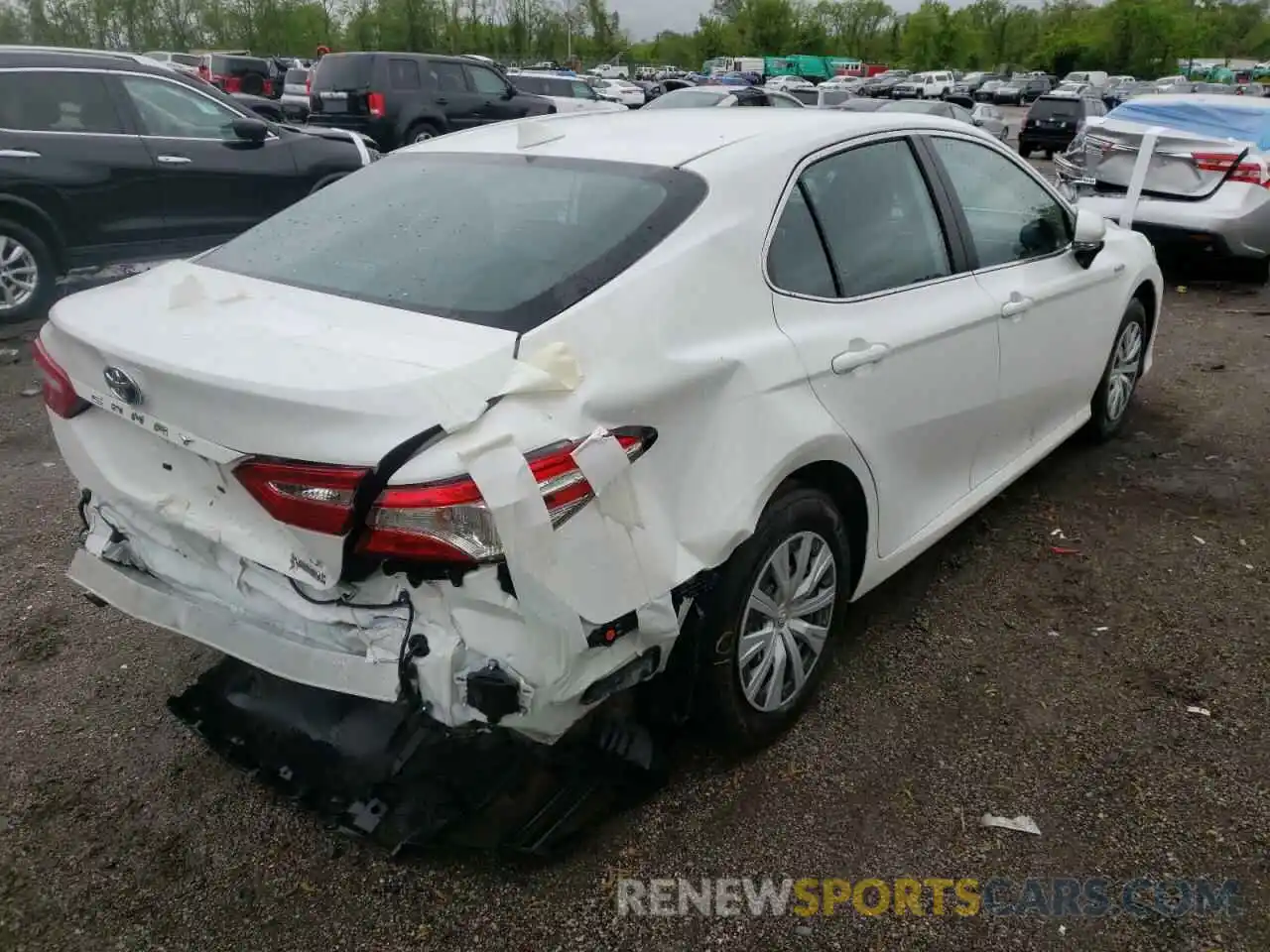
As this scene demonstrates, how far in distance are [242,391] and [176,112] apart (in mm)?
7004

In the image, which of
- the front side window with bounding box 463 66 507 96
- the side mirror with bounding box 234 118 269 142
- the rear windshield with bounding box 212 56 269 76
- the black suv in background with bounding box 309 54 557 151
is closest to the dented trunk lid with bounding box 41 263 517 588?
the side mirror with bounding box 234 118 269 142

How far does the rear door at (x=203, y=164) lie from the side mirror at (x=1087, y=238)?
6.55 metres

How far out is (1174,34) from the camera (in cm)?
7956

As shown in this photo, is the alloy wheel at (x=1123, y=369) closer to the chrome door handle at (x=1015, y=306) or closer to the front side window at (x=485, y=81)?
the chrome door handle at (x=1015, y=306)

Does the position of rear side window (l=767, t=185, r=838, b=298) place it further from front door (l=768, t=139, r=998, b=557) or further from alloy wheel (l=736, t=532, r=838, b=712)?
alloy wheel (l=736, t=532, r=838, b=712)

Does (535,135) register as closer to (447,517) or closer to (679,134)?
(679,134)

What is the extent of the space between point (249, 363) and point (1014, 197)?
10.1 ft

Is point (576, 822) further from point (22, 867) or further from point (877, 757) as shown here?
point (22, 867)

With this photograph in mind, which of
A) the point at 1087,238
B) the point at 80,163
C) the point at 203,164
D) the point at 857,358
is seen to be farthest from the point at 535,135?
the point at 203,164

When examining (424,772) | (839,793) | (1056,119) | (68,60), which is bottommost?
(839,793)

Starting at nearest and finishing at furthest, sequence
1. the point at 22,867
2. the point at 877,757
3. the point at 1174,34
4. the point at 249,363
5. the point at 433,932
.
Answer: the point at 249,363, the point at 433,932, the point at 22,867, the point at 877,757, the point at 1174,34

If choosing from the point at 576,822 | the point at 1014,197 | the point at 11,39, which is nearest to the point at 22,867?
the point at 576,822

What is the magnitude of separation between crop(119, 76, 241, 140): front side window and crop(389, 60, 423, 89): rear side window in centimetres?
872

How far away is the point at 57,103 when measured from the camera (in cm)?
730
